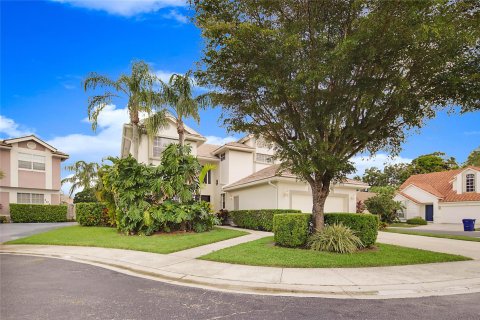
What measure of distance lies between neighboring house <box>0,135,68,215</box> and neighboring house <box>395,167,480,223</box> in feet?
122

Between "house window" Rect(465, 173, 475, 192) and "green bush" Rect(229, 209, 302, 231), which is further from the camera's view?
"house window" Rect(465, 173, 475, 192)

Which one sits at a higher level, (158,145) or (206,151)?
(158,145)

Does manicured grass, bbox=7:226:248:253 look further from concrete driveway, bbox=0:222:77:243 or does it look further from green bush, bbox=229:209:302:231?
green bush, bbox=229:209:302:231

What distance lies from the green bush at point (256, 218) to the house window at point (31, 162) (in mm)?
20257

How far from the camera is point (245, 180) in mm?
25312

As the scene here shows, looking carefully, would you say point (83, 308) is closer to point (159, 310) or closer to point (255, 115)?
point (159, 310)

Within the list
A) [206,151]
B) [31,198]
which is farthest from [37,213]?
[206,151]

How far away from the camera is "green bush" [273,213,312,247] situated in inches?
482

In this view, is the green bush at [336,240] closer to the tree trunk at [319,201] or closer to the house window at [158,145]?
the tree trunk at [319,201]

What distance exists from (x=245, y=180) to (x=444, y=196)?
23857mm

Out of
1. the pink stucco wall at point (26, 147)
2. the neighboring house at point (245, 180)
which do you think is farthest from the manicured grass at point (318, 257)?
the pink stucco wall at point (26, 147)

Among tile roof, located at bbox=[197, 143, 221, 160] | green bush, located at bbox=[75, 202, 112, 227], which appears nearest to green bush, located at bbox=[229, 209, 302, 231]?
tile roof, located at bbox=[197, 143, 221, 160]

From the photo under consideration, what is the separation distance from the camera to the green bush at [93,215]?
22594mm

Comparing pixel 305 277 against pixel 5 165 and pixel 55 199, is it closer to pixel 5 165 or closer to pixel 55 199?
pixel 5 165
